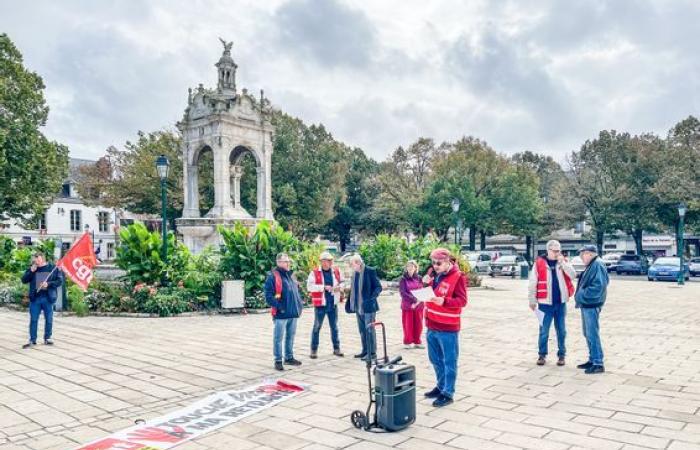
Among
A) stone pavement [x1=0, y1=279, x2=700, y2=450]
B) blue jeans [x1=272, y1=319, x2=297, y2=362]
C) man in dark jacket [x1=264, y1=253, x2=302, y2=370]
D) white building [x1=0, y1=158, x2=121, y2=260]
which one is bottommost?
stone pavement [x1=0, y1=279, x2=700, y2=450]

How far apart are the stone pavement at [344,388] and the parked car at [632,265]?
27431 mm

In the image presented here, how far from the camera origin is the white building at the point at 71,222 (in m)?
55.1

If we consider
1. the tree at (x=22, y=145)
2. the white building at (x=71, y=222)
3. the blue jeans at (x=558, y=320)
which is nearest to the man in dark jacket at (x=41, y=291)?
the blue jeans at (x=558, y=320)

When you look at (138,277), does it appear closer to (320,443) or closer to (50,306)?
(50,306)

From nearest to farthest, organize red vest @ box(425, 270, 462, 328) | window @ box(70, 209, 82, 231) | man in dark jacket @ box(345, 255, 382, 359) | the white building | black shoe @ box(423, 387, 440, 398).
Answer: red vest @ box(425, 270, 462, 328), black shoe @ box(423, 387, 440, 398), man in dark jacket @ box(345, 255, 382, 359), the white building, window @ box(70, 209, 82, 231)

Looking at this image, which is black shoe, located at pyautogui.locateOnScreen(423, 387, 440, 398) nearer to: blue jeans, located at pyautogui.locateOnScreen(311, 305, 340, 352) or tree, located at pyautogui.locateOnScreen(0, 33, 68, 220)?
blue jeans, located at pyautogui.locateOnScreen(311, 305, 340, 352)

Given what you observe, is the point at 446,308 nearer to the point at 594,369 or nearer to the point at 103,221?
the point at 594,369

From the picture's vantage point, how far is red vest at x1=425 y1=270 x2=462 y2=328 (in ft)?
20.9

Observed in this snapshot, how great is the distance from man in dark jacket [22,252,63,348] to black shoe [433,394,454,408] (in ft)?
25.1

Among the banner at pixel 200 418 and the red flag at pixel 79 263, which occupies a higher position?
the red flag at pixel 79 263

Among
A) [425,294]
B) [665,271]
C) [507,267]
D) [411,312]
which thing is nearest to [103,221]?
[507,267]

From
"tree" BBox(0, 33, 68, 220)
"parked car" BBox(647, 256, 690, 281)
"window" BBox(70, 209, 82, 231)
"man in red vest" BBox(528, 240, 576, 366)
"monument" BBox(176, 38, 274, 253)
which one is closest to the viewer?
"man in red vest" BBox(528, 240, 576, 366)

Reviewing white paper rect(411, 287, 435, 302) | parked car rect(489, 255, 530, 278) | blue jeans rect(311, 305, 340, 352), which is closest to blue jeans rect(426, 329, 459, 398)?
white paper rect(411, 287, 435, 302)

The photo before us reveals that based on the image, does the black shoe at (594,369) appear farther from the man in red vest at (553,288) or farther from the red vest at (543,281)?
the red vest at (543,281)
